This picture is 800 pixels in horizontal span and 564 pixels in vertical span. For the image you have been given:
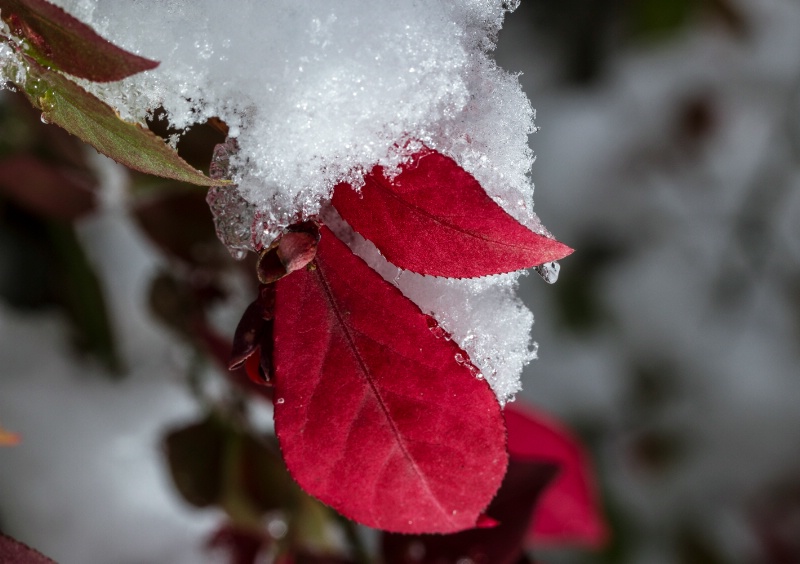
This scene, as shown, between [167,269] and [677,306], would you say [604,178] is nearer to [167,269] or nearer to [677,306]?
[677,306]

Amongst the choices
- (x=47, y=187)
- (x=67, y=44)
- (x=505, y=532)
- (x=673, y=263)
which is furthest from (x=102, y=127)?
(x=673, y=263)

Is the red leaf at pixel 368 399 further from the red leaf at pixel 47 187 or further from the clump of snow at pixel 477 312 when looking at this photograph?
the red leaf at pixel 47 187

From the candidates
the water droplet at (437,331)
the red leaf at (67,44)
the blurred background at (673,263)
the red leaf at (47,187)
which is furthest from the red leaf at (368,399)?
the blurred background at (673,263)

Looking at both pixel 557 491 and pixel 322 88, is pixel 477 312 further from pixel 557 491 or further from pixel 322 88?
pixel 557 491

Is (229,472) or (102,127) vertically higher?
(102,127)

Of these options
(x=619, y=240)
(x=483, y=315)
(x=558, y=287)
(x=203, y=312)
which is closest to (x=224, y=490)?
(x=203, y=312)

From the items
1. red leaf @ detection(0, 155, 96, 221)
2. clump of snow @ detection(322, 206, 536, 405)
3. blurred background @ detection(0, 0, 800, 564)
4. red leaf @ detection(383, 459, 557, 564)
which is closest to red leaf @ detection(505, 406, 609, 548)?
red leaf @ detection(383, 459, 557, 564)
